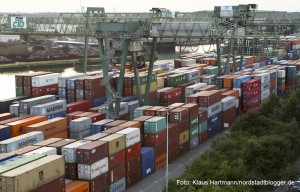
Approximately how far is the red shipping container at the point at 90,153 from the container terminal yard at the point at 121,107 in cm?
5

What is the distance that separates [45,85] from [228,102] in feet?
52.0

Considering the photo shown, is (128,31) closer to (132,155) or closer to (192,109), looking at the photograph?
(192,109)

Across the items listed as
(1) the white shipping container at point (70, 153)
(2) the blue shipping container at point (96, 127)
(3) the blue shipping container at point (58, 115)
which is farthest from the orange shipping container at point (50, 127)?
(1) the white shipping container at point (70, 153)

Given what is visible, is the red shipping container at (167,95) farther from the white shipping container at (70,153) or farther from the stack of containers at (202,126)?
the white shipping container at (70,153)

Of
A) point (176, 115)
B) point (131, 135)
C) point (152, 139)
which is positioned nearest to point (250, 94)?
point (176, 115)

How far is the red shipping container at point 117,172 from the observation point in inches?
1023

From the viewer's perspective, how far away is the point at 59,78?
40.1 meters

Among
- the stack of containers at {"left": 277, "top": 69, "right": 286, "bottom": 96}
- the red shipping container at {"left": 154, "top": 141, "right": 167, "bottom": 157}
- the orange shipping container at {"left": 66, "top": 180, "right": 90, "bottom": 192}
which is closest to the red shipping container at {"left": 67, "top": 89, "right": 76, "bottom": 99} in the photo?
the red shipping container at {"left": 154, "top": 141, "right": 167, "bottom": 157}

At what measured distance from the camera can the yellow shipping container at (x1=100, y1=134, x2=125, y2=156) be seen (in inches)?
1007

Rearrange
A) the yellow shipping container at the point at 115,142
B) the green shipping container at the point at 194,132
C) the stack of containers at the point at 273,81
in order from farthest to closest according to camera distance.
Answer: the stack of containers at the point at 273,81, the green shipping container at the point at 194,132, the yellow shipping container at the point at 115,142

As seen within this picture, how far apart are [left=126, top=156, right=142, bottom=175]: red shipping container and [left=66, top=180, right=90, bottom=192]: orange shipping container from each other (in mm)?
4337

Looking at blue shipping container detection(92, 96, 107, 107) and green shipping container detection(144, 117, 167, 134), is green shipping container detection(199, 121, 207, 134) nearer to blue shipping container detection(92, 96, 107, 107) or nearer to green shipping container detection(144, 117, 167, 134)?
green shipping container detection(144, 117, 167, 134)

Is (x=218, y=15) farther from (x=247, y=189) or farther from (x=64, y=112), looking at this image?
(x=247, y=189)

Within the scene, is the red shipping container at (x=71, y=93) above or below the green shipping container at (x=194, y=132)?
above
